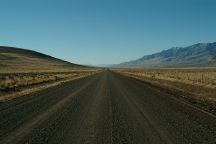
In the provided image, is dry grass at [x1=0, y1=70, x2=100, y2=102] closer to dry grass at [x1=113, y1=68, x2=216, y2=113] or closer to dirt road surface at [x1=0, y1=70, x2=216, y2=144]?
dirt road surface at [x1=0, y1=70, x2=216, y2=144]

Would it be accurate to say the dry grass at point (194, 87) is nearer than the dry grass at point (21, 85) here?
Yes

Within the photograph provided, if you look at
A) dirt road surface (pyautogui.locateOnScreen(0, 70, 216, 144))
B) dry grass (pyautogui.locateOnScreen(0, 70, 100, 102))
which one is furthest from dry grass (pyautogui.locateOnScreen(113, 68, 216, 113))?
dry grass (pyautogui.locateOnScreen(0, 70, 100, 102))

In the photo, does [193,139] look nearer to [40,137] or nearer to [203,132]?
[203,132]

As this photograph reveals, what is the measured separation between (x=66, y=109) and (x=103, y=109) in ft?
5.36

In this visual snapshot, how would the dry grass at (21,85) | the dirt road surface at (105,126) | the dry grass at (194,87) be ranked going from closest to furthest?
the dirt road surface at (105,126) → the dry grass at (194,87) → the dry grass at (21,85)

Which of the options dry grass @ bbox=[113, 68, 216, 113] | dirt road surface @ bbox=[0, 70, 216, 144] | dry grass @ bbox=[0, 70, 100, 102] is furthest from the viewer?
dry grass @ bbox=[0, 70, 100, 102]

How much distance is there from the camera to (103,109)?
14938mm

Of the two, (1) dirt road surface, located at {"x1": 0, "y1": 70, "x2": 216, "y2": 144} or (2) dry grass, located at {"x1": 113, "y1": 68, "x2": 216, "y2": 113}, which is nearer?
(1) dirt road surface, located at {"x1": 0, "y1": 70, "x2": 216, "y2": 144}

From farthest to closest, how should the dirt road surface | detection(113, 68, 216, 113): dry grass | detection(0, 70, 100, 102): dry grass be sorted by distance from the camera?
detection(0, 70, 100, 102): dry grass
detection(113, 68, 216, 113): dry grass
the dirt road surface

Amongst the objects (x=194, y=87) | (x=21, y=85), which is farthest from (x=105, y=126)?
(x=194, y=87)

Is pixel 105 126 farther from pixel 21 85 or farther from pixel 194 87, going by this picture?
pixel 194 87

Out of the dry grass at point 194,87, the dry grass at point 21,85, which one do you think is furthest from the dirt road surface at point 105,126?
the dry grass at point 21,85

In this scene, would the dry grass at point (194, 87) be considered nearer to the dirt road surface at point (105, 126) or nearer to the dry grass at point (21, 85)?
the dirt road surface at point (105, 126)

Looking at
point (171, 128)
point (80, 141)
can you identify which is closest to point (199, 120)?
point (171, 128)
